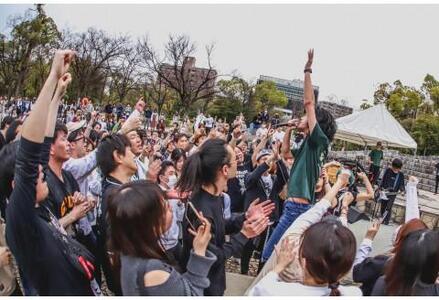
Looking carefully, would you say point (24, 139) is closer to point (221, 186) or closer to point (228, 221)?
point (221, 186)

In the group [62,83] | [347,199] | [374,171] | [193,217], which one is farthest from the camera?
[374,171]

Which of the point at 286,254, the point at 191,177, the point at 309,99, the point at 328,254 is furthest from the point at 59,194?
the point at 309,99

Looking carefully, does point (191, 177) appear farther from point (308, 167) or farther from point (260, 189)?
point (260, 189)

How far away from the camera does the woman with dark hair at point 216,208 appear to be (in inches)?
89.4

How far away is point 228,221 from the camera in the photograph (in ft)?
9.43

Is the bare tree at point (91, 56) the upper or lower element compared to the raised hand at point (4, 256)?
upper

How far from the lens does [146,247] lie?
1751 millimetres

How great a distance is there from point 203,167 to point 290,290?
1.05 m

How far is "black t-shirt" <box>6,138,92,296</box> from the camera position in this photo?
70.8 inches

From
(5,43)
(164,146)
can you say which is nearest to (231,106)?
Answer: (5,43)

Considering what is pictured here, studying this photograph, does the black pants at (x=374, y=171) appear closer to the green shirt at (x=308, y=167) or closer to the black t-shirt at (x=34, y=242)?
the green shirt at (x=308, y=167)

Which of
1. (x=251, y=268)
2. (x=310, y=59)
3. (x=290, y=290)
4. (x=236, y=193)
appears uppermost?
(x=310, y=59)

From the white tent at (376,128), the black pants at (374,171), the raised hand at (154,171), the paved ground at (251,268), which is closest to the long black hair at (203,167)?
the paved ground at (251,268)

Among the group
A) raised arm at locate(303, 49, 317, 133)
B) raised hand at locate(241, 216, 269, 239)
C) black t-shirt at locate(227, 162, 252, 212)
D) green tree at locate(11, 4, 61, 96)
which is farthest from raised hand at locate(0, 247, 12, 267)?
green tree at locate(11, 4, 61, 96)
